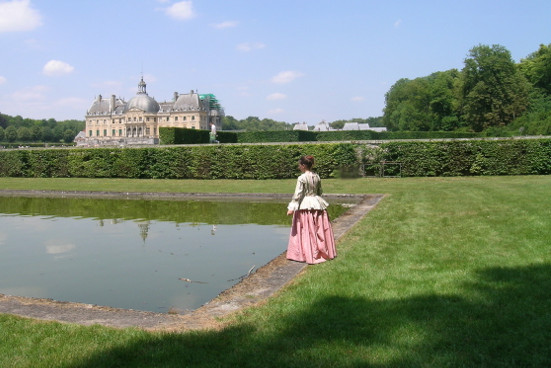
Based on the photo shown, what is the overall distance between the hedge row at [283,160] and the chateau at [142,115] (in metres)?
77.9

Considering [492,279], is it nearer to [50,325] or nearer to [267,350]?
[267,350]

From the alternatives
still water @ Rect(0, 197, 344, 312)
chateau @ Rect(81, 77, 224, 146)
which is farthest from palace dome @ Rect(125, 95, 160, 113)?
still water @ Rect(0, 197, 344, 312)

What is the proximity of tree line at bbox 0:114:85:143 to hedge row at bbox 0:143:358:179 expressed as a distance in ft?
344

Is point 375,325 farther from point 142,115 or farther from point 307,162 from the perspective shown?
point 142,115

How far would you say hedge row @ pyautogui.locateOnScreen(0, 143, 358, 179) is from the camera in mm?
22719

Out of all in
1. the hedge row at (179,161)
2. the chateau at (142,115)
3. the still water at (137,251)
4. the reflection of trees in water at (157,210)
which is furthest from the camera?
the chateau at (142,115)

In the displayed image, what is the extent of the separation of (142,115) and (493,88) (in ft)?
249

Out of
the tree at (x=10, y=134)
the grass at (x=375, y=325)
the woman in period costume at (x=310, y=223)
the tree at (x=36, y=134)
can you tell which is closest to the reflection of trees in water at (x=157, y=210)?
the woman in period costume at (x=310, y=223)

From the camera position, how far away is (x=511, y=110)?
5347cm

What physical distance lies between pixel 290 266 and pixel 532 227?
4.15 meters

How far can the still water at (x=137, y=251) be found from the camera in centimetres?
577

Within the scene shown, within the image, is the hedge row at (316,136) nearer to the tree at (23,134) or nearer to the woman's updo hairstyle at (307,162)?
the woman's updo hairstyle at (307,162)

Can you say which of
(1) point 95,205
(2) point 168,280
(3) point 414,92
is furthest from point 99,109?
(2) point 168,280

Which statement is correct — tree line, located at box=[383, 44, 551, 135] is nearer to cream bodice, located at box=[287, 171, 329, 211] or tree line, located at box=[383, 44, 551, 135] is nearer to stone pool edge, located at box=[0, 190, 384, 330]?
cream bodice, located at box=[287, 171, 329, 211]
